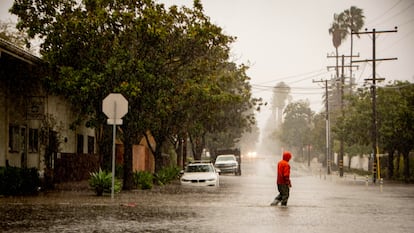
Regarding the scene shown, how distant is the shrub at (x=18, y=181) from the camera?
2098 centimetres

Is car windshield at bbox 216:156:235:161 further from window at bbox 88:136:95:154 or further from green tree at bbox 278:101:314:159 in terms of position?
green tree at bbox 278:101:314:159

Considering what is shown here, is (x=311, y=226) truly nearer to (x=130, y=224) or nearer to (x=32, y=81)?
(x=130, y=224)

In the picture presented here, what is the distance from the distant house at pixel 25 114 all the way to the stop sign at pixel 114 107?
3585 millimetres

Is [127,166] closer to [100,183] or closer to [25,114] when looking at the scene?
[100,183]

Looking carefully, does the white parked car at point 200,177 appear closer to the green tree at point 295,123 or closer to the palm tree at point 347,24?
the palm tree at point 347,24

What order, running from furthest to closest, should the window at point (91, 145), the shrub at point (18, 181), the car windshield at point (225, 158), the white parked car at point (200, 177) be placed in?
1. the car windshield at point (225, 158)
2. the window at point (91, 145)
3. the white parked car at point (200, 177)
4. the shrub at point (18, 181)

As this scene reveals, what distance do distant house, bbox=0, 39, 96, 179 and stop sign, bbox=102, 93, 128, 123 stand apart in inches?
141

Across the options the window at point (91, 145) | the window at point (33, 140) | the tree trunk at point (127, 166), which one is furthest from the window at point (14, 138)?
the window at point (91, 145)

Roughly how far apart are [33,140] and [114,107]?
10905mm

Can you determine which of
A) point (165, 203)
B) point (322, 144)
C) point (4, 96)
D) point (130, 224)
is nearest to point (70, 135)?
point (4, 96)

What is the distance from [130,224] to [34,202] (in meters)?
6.12

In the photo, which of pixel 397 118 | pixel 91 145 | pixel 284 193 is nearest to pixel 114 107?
pixel 284 193

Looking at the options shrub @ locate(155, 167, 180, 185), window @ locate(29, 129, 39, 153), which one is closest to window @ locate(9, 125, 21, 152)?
window @ locate(29, 129, 39, 153)

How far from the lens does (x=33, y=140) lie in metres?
30.0
